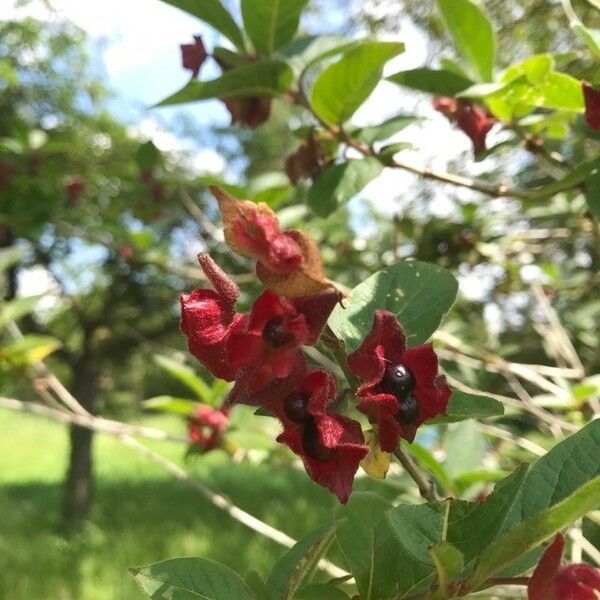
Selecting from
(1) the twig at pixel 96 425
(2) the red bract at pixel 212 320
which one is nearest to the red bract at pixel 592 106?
(2) the red bract at pixel 212 320

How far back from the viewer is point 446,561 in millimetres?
382

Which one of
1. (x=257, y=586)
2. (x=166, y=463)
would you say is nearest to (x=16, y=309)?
(x=166, y=463)

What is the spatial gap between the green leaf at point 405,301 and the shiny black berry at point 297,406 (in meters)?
0.11

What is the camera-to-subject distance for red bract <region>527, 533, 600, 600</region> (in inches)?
13.8

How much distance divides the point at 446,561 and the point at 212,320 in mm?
182

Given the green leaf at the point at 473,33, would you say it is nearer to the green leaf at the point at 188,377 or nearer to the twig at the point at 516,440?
the twig at the point at 516,440

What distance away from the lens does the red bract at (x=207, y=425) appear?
1426 mm

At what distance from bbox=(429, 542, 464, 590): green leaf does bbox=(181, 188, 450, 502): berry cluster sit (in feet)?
0.19

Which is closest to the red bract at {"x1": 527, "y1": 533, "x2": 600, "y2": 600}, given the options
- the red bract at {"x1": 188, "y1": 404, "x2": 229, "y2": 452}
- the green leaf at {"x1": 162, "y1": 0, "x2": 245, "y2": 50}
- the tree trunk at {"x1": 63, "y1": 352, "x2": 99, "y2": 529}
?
the green leaf at {"x1": 162, "y1": 0, "x2": 245, "y2": 50}

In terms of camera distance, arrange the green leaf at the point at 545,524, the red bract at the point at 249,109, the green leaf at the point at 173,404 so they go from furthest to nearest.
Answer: the green leaf at the point at 173,404, the red bract at the point at 249,109, the green leaf at the point at 545,524

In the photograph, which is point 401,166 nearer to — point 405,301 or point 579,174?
point 579,174

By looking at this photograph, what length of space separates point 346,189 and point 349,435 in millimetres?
507

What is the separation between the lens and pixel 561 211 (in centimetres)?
165

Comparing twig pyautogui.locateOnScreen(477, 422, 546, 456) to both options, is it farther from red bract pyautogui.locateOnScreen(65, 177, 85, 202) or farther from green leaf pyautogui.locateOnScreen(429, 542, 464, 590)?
red bract pyautogui.locateOnScreen(65, 177, 85, 202)
